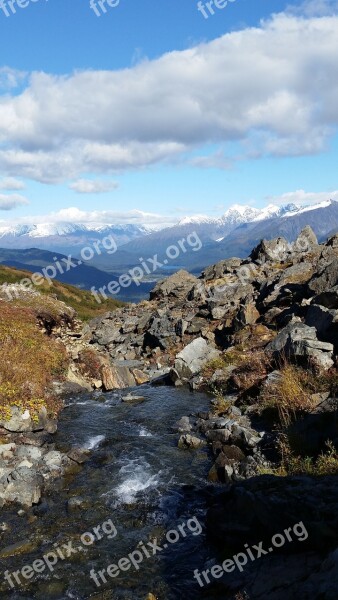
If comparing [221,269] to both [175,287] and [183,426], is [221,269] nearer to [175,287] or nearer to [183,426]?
[175,287]

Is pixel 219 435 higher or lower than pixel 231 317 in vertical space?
lower

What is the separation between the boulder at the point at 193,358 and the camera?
2772cm

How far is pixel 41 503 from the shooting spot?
13016 millimetres

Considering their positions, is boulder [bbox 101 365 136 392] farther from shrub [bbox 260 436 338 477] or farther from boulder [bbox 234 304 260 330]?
shrub [bbox 260 436 338 477]

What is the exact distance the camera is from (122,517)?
40.5 ft

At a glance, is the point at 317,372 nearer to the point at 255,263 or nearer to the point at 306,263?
the point at 306,263

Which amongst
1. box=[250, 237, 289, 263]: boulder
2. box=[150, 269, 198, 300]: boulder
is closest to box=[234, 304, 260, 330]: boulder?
box=[150, 269, 198, 300]: boulder

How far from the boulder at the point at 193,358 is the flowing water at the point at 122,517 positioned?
782 cm

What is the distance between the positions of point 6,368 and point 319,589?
58.1 feet

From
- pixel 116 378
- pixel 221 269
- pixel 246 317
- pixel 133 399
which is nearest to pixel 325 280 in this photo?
pixel 246 317

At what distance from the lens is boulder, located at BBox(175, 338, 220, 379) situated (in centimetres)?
2772

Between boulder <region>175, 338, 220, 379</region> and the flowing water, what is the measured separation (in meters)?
7.82

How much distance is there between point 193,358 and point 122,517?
17.1 metres

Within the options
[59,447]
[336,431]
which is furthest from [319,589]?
[59,447]
